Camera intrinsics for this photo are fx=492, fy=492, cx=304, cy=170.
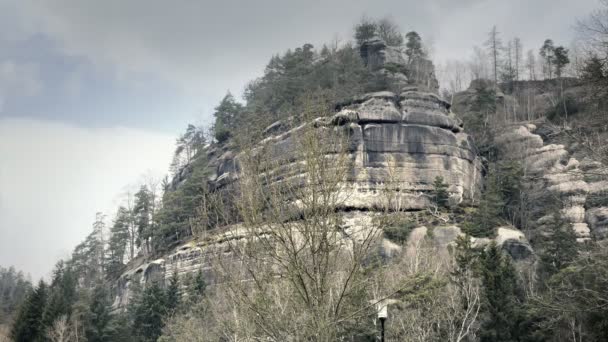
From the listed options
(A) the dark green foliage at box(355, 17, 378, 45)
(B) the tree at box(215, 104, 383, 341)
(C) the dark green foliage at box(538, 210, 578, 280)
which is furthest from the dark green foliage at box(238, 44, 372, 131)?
(B) the tree at box(215, 104, 383, 341)

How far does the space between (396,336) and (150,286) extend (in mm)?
24867

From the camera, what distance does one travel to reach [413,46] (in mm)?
71688

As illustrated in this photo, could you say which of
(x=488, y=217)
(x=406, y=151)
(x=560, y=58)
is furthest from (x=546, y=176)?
(x=560, y=58)

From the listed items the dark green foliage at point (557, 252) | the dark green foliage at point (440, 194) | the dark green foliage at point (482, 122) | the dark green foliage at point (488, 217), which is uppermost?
the dark green foliage at point (482, 122)

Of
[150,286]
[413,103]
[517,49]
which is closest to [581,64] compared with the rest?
[150,286]

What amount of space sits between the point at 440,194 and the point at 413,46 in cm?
3249

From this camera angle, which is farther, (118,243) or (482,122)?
(118,243)

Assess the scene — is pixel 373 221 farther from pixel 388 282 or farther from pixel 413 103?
pixel 413 103

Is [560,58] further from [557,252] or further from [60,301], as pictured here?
[60,301]

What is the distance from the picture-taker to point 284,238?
301 inches

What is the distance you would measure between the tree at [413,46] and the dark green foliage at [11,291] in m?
56.8

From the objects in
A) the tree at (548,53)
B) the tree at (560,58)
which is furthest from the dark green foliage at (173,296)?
the tree at (548,53)

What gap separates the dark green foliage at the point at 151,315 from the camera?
3788 cm

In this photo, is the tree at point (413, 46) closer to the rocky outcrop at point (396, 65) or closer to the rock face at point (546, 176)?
the rocky outcrop at point (396, 65)
